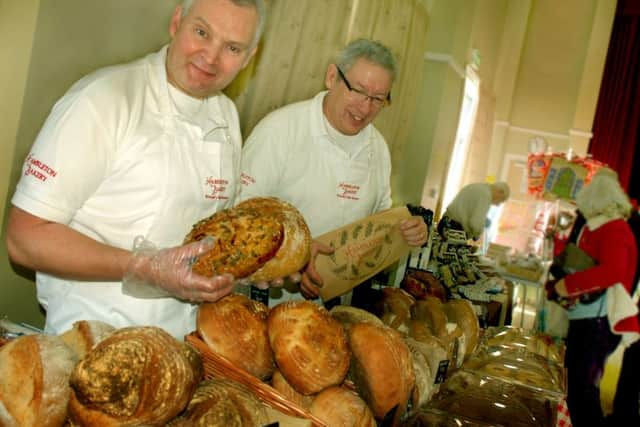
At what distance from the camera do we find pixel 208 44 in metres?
1.21

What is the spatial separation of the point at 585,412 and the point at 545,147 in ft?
13.3

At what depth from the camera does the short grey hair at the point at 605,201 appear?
398cm

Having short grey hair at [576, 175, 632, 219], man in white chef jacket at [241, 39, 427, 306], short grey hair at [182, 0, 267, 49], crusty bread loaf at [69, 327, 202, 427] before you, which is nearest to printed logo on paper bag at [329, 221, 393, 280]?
man in white chef jacket at [241, 39, 427, 306]

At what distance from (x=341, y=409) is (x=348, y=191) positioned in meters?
1.13

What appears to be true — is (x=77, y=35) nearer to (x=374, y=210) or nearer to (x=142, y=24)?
(x=142, y=24)

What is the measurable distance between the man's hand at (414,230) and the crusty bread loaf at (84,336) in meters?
1.09

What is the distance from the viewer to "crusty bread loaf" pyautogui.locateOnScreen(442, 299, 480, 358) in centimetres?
174

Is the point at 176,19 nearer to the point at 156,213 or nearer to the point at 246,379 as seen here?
the point at 156,213

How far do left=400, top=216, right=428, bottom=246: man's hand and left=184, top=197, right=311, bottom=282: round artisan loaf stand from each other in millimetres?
604

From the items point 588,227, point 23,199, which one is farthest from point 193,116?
point 588,227

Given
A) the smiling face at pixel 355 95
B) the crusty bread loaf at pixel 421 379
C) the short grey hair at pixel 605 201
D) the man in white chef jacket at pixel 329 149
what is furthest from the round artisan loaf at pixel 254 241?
the short grey hair at pixel 605 201

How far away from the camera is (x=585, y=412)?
4.08 metres

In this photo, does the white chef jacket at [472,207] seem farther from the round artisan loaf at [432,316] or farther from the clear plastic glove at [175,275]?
the clear plastic glove at [175,275]

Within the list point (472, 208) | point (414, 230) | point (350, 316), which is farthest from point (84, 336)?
point (472, 208)
